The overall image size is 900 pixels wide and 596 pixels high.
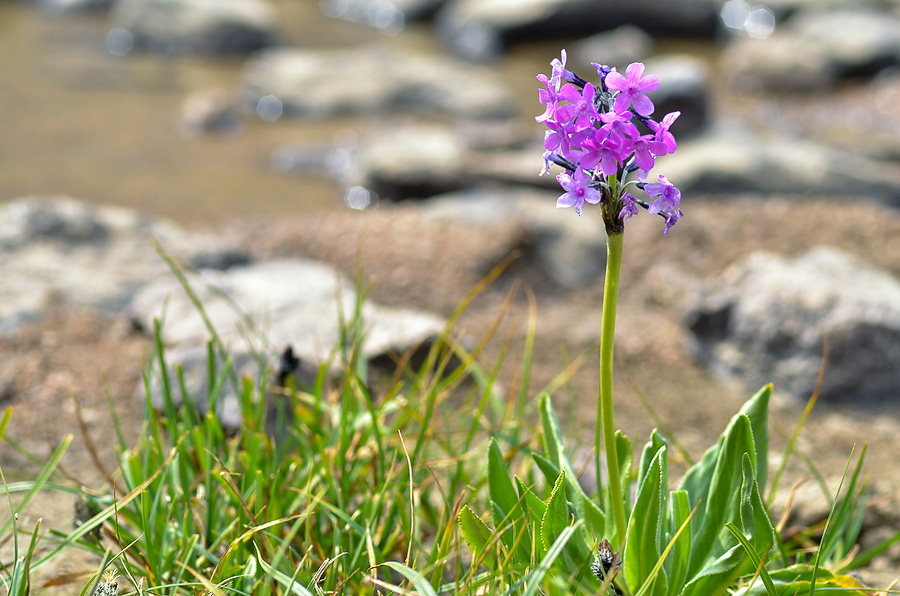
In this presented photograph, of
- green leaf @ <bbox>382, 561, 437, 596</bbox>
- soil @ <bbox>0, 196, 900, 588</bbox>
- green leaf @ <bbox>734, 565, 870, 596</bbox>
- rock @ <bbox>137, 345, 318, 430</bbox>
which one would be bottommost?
soil @ <bbox>0, 196, 900, 588</bbox>

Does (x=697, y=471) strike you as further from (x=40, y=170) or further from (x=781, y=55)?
(x=781, y=55)

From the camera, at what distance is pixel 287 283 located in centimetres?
353

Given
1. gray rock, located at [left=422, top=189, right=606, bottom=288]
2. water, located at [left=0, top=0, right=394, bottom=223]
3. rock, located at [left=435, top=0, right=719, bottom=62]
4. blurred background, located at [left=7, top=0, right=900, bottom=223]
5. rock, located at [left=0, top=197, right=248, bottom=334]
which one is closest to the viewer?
rock, located at [left=0, top=197, right=248, bottom=334]

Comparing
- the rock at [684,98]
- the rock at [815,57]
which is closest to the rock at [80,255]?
the rock at [684,98]

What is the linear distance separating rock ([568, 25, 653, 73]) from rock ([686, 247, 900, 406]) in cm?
629

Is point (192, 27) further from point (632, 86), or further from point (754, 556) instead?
point (754, 556)

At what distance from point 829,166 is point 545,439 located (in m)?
4.64

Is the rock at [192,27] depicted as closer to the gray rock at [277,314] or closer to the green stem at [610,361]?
the gray rock at [277,314]

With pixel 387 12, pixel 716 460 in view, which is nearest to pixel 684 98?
pixel 716 460

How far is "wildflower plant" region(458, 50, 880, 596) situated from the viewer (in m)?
1.30

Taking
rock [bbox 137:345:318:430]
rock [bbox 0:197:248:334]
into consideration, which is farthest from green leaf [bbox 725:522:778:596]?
rock [bbox 0:197:248:334]

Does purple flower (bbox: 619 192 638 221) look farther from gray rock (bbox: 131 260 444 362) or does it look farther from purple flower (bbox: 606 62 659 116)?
gray rock (bbox: 131 260 444 362)

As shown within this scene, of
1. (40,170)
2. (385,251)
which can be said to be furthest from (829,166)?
(40,170)

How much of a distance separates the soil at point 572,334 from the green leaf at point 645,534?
713 mm
